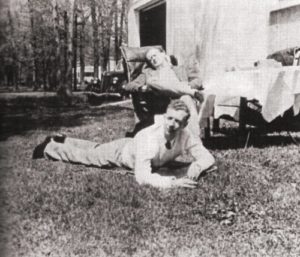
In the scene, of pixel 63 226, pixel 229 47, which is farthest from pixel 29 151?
pixel 229 47

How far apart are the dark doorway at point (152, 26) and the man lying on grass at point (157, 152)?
11.6 m

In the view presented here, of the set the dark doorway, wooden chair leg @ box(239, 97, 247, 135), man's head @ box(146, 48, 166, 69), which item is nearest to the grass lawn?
wooden chair leg @ box(239, 97, 247, 135)

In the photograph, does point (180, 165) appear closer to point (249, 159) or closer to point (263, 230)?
point (249, 159)

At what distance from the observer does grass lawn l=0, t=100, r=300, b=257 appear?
121 inches

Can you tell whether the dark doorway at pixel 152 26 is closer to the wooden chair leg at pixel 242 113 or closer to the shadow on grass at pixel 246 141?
the shadow on grass at pixel 246 141

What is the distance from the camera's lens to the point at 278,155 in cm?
565

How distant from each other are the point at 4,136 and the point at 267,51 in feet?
17.0

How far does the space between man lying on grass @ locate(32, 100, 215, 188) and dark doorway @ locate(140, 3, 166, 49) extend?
37.9 feet

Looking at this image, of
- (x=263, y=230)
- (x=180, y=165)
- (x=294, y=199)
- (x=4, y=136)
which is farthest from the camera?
(x=4, y=136)

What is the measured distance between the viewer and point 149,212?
3.67 meters

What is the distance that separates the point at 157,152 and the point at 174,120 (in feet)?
1.40

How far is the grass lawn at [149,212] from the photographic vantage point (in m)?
3.07

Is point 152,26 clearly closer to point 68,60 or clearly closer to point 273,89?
point 68,60

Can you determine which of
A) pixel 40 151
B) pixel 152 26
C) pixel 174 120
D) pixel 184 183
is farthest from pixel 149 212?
pixel 152 26
